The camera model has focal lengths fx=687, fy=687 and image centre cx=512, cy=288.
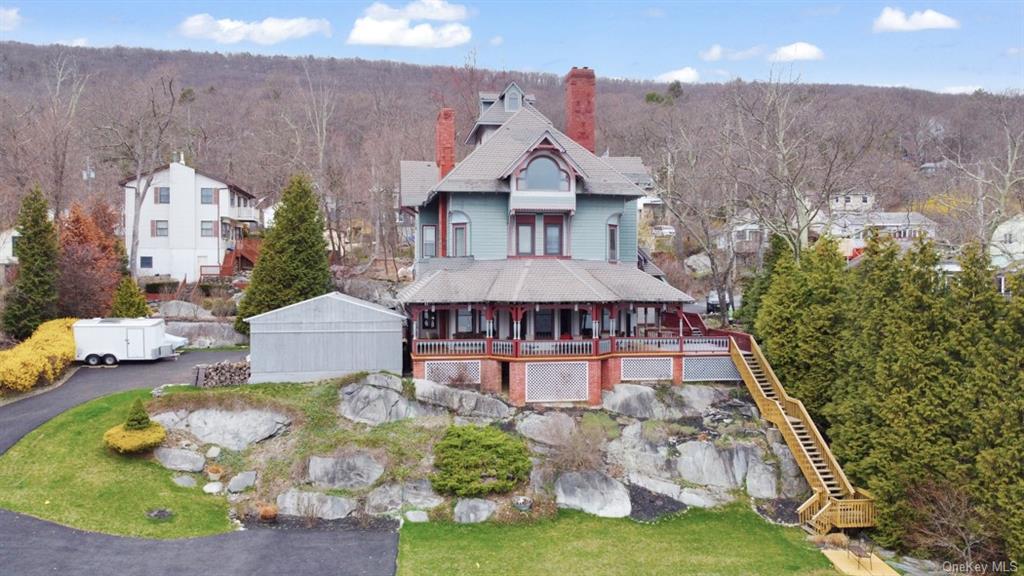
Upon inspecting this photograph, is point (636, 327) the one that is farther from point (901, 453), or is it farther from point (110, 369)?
point (110, 369)

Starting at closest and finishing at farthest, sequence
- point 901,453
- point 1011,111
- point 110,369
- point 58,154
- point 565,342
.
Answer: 1. point 901,453
2. point 565,342
3. point 110,369
4. point 58,154
5. point 1011,111

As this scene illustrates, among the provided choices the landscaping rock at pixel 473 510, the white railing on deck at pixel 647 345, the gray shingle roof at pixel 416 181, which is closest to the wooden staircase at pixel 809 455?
the white railing on deck at pixel 647 345

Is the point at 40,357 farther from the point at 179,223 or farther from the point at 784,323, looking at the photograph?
the point at 784,323

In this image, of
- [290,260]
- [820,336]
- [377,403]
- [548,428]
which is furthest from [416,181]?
[820,336]

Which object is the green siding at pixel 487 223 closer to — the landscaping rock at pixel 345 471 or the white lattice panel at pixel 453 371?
the white lattice panel at pixel 453 371

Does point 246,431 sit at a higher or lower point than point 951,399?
lower

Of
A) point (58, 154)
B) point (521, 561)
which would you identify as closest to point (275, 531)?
point (521, 561)

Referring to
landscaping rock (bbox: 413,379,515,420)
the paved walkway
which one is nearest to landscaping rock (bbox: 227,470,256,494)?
the paved walkway
